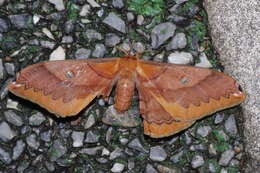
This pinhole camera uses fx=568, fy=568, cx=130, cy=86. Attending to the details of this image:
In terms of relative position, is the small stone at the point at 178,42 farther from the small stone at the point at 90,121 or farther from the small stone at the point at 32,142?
the small stone at the point at 32,142

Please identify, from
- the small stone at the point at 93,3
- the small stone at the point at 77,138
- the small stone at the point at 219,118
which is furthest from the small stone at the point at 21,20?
the small stone at the point at 219,118

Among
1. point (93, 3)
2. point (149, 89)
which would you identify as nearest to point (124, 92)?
point (149, 89)

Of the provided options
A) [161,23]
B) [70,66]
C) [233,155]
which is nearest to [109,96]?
[70,66]

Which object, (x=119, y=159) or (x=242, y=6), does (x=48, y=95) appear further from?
A: (x=242, y=6)

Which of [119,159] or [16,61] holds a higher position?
[16,61]

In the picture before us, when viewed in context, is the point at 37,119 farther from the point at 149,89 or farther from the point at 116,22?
the point at 116,22
